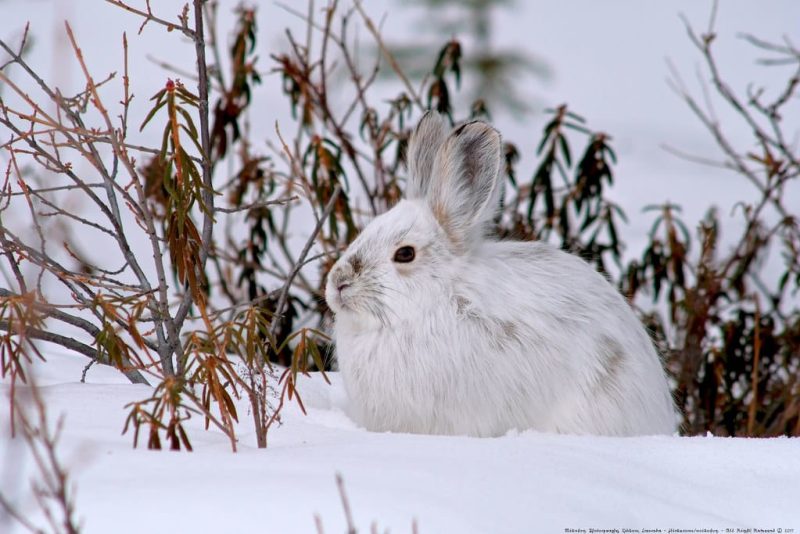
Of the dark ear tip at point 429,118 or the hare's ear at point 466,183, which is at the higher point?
the dark ear tip at point 429,118

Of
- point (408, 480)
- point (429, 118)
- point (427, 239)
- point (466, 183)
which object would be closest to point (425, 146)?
point (429, 118)

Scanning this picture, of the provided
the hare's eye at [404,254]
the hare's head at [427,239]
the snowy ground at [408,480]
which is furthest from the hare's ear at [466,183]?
the snowy ground at [408,480]

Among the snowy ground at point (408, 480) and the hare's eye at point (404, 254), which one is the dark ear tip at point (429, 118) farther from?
the snowy ground at point (408, 480)

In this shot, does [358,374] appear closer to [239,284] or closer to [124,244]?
[124,244]

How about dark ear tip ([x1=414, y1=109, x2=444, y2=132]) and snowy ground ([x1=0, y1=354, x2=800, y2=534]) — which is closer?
snowy ground ([x1=0, y1=354, x2=800, y2=534])

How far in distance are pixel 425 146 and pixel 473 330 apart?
0.71 m

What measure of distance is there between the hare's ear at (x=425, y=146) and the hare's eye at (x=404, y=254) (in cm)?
30

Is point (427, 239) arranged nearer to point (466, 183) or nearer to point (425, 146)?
point (466, 183)

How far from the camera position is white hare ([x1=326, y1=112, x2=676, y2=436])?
2.92 metres

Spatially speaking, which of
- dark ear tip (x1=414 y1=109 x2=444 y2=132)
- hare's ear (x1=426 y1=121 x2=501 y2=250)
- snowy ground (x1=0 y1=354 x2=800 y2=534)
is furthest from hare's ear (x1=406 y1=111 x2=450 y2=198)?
snowy ground (x1=0 y1=354 x2=800 y2=534)

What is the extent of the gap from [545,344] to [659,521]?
0.93 metres

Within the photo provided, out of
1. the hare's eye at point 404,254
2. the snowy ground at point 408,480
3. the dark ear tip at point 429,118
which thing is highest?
the dark ear tip at point 429,118

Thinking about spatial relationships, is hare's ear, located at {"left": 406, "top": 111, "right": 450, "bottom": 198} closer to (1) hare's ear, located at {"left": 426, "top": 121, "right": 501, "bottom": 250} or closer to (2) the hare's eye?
(1) hare's ear, located at {"left": 426, "top": 121, "right": 501, "bottom": 250}

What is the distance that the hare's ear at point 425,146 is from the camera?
334 cm
